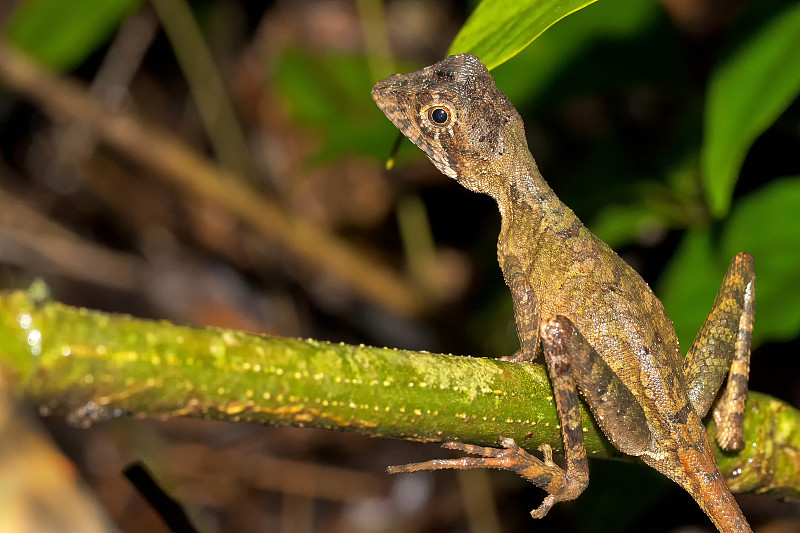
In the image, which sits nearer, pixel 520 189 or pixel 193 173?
pixel 520 189

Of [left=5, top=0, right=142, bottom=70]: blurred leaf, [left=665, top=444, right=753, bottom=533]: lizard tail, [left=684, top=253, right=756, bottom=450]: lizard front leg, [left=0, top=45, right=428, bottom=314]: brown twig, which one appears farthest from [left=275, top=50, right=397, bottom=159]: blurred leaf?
[left=665, top=444, right=753, bottom=533]: lizard tail

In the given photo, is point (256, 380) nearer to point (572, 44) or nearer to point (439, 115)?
point (439, 115)

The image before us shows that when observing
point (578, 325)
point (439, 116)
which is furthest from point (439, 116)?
point (578, 325)

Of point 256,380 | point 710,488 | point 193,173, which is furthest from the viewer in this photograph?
point 193,173

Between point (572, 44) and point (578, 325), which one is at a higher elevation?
point (572, 44)

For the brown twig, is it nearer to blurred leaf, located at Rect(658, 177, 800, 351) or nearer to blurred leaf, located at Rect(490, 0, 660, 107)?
blurred leaf, located at Rect(490, 0, 660, 107)

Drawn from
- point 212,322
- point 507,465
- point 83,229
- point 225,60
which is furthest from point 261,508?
point 225,60

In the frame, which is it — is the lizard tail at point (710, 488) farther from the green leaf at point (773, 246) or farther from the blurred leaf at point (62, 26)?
the blurred leaf at point (62, 26)

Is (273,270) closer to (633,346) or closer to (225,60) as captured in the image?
(225,60)
